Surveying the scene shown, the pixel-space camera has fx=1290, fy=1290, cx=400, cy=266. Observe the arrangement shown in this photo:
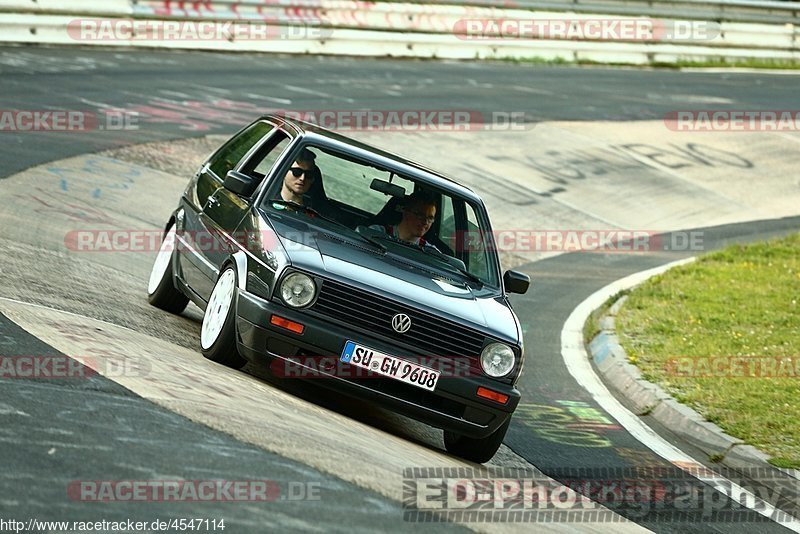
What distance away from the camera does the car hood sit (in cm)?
728

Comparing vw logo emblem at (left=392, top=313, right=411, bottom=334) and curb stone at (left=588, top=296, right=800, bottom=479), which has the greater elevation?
vw logo emblem at (left=392, top=313, right=411, bottom=334)

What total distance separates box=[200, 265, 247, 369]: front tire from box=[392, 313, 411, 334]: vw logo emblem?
96 centimetres

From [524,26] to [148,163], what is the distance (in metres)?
14.8

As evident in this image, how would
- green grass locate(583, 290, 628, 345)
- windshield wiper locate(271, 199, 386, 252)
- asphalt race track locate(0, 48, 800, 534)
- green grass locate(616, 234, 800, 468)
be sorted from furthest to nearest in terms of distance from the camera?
green grass locate(583, 290, 628, 345) < green grass locate(616, 234, 800, 468) < windshield wiper locate(271, 199, 386, 252) < asphalt race track locate(0, 48, 800, 534)

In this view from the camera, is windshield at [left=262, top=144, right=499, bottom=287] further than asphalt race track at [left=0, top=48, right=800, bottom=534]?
Yes

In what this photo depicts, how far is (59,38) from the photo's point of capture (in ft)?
73.7

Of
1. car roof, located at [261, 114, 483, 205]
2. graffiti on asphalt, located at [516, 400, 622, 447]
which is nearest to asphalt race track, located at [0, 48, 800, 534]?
graffiti on asphalt, located at [516, 400, 622, 447]

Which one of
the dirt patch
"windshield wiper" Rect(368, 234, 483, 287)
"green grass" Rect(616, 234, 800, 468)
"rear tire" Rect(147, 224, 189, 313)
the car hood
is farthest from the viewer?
the dirt patch

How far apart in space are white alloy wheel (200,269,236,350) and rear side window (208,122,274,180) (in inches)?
53.8

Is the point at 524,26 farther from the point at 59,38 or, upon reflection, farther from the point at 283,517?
the point at 283,517

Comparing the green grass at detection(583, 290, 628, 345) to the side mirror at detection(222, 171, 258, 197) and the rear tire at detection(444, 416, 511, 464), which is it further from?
the side mirror at detection(222, 171, 258, 197)

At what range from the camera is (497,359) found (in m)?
7.36

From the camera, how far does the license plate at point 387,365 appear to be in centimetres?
712

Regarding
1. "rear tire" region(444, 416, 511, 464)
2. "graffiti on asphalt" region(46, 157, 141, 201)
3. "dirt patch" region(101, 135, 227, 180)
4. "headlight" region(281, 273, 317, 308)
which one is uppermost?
"dirt patch" region(101, 135, 227, 180)
